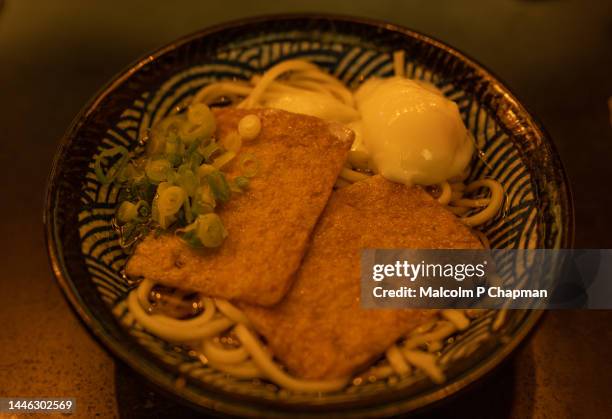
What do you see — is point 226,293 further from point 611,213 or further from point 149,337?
point 611,213

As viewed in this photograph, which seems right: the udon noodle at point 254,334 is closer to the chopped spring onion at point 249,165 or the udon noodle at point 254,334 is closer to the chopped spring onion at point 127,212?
the chopped spring onion at point 127,212

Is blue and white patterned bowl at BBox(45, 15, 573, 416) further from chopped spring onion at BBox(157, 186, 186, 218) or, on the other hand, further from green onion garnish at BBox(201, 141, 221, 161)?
green onion garnish at BBox(201, 141, 221, 161)

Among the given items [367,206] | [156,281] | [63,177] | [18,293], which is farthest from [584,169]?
[18,293]

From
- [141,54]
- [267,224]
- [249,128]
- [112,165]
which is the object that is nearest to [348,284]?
[267,224]

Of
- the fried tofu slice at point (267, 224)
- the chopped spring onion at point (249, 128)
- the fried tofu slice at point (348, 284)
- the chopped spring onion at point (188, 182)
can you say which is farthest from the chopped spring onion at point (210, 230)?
the chopped spring onion at point (249, 128)

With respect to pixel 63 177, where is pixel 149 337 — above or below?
below

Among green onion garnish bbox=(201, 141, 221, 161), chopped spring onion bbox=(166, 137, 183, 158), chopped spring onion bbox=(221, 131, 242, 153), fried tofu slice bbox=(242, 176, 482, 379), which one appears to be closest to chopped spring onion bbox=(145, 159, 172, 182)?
chopped spring onion bbox=(166, 137, 183, 158)
